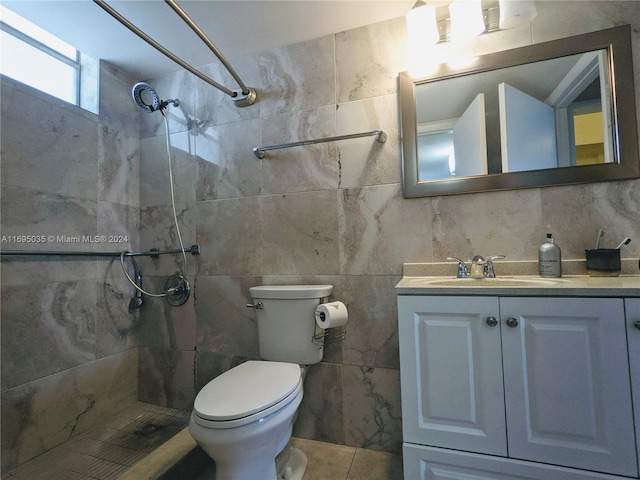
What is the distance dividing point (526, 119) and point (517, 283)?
2.43 feet

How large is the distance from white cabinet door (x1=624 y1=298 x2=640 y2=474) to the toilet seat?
1.03 metres

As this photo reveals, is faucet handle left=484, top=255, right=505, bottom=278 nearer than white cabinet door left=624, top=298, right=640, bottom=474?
No

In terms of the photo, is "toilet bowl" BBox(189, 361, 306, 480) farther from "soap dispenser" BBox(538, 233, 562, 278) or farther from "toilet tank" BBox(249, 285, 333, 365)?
"soap dispenser" BBox(538, 233, 562, 278)

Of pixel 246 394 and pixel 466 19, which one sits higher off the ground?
pixel 466 19

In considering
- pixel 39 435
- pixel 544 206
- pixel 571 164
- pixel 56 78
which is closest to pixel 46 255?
pixel 39 435

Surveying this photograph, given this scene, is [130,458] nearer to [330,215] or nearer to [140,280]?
[140,280]

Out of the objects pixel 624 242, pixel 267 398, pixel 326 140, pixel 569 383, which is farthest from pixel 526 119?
pixel 267 398

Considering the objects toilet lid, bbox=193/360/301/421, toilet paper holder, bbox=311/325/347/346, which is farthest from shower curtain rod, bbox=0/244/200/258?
toilet paper holder, bbox=311/325/347/346

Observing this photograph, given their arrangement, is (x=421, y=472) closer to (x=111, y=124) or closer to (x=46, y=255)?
(x=46, y=255)

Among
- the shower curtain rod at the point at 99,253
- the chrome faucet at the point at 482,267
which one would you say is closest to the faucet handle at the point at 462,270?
the chrome faucet at the point at 482,267

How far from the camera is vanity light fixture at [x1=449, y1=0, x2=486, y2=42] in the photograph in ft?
4.00

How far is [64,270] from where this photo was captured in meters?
1.46

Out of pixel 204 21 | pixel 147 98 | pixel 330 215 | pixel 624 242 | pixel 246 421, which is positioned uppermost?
pixel 204 21

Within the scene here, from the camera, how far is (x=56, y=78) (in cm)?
157
